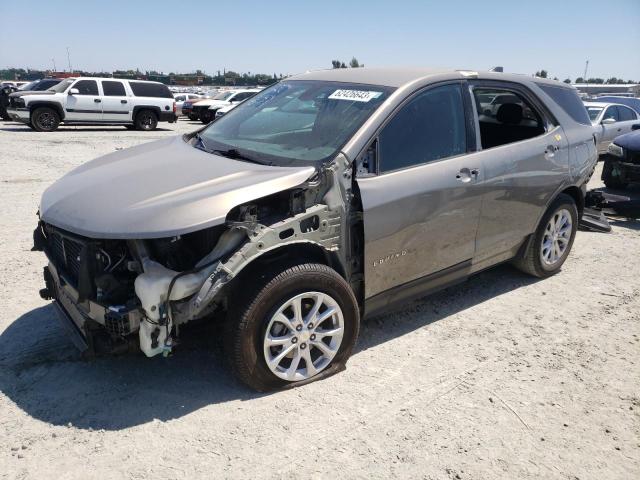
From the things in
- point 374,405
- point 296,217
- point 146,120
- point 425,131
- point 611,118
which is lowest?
point 374,405

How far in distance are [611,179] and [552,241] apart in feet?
12.3

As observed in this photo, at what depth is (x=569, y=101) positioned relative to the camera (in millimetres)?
4816

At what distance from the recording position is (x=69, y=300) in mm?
3041

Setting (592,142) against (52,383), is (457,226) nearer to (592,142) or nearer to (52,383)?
(592,142)

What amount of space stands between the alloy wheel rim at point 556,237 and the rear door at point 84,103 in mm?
16340

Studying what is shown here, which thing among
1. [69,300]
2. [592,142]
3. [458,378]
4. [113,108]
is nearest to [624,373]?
[458,378]

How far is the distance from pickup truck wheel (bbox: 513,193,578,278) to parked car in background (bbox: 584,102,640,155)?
8.37 meters

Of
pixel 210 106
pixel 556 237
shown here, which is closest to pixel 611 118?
pixel 556 237

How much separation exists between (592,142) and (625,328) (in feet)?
6.38

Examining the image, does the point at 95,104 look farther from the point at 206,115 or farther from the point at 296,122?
the point at 296,122

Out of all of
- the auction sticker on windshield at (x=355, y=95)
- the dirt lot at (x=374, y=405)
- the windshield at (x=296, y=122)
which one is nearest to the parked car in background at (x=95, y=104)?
the dirt lot at (x=374, y=405)

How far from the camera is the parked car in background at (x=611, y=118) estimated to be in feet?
39.9

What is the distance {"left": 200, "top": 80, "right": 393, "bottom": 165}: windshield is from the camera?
10.7 feet

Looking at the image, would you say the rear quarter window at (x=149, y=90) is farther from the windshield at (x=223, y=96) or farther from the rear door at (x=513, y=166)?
the rear door at (x=513, y=166)
